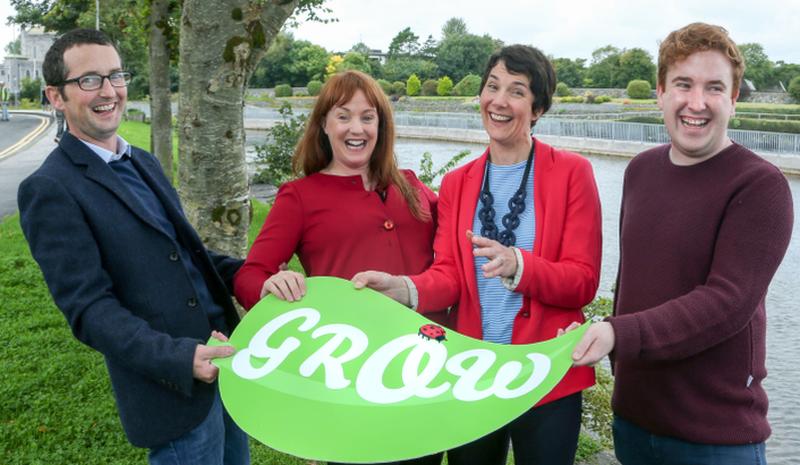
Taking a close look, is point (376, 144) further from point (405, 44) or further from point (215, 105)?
point (405, 44)

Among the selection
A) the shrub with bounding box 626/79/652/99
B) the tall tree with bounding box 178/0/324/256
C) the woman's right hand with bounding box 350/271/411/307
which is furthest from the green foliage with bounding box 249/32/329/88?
the woman's right hand with bounding box 350/271/411/307

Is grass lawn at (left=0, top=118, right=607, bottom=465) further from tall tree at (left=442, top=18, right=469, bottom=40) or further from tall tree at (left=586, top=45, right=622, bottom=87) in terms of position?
tall tree at (left=442, top=18, right=469, bottom=40)

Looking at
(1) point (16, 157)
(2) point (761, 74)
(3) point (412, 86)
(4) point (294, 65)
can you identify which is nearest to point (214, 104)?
(1) point (16, 157)

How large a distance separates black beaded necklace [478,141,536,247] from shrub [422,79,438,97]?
190 feet

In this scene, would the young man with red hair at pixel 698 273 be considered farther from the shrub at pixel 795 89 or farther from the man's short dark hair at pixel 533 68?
the shrub at pixel 795 89

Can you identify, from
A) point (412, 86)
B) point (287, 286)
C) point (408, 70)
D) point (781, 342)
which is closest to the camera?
point (287, 286)

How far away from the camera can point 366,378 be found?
218 cm

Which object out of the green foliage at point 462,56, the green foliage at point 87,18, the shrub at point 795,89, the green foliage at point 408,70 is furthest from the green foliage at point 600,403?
the green foliage at point 462,56

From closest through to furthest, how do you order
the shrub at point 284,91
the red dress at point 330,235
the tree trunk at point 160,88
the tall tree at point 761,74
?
the red dress at point 330,235, the tree trunk at point 160,88, the tall tree at point 761,74, the shrub at point 284,91

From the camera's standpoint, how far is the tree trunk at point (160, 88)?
10.0m

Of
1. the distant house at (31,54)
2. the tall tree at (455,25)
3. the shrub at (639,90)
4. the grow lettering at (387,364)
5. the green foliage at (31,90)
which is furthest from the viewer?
the distant house at (31,54)

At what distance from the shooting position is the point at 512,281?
2.29 m

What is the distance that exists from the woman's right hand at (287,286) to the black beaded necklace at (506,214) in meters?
0.60

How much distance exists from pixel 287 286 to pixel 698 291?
118cm
